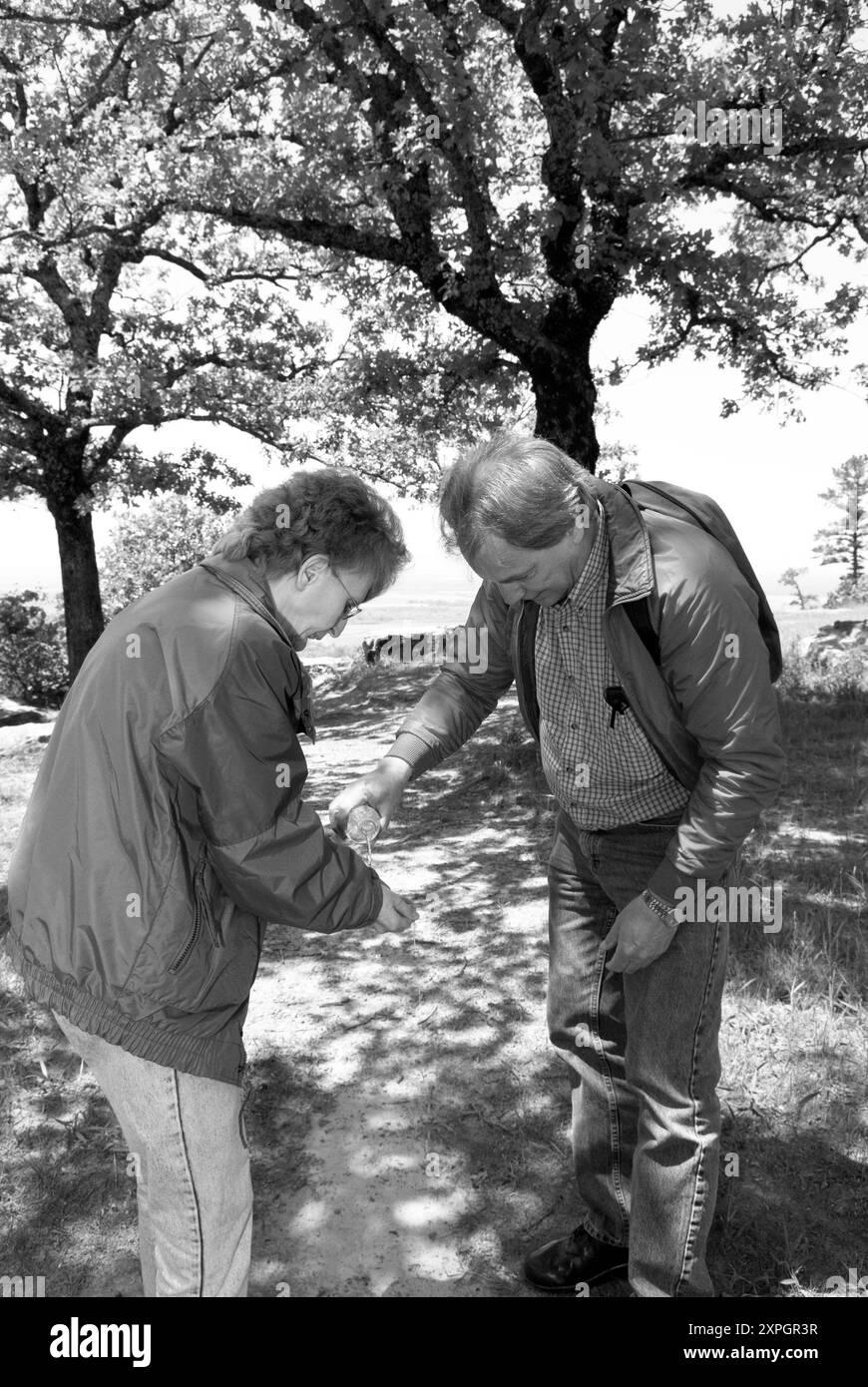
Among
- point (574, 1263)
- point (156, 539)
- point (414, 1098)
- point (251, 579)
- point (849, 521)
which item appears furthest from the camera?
point (849, 521)

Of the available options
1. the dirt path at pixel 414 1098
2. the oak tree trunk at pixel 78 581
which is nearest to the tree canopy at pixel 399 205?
the oak tree trunk at pixel 78 581

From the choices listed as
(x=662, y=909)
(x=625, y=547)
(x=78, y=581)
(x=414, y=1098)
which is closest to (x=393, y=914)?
(x=662, y=909)

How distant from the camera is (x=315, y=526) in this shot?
195 centimetres

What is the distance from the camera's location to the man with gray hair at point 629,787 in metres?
1.93

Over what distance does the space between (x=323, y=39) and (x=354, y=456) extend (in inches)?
283

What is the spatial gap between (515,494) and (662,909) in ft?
3.15

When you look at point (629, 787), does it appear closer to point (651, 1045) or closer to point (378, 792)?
point (651, 1045)

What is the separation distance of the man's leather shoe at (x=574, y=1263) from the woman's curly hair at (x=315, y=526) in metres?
1.92

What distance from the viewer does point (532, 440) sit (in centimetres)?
205

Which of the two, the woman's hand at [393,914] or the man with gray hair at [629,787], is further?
the woman's hand at [393,914]

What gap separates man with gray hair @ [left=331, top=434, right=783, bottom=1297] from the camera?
1927mm

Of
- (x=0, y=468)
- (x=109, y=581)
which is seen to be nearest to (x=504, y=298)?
(x=0, y=468)

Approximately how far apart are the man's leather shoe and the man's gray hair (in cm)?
193

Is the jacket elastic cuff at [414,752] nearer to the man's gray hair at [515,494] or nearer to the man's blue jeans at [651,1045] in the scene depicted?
the man's blue jeans at [651,1045]
